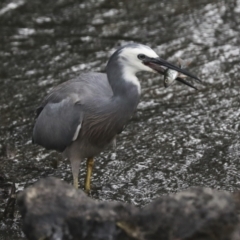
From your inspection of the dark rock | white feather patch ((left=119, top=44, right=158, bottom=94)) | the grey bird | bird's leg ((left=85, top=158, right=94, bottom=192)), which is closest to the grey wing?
the grey bird

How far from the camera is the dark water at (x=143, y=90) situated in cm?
685

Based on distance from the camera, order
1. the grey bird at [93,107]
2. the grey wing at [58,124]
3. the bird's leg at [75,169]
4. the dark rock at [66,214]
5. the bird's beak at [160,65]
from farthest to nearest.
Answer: the bird's leg at [75,169], the grey wing at [58,124], the grey bird at [93,107], the bird's beak at [160,65], the dark rock at [66,214]

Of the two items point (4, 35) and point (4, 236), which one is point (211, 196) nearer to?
point (4, 236)

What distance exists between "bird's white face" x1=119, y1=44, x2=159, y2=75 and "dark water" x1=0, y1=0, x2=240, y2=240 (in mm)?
1175

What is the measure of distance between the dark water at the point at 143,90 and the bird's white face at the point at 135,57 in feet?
3.85

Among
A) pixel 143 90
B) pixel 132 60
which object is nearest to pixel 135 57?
pixel 132 60

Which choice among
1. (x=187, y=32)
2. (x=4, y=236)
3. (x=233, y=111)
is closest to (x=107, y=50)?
(x=187, y=32)

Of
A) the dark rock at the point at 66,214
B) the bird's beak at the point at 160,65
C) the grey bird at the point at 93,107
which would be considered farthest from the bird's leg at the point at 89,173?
the dark rock at the point at 66,214

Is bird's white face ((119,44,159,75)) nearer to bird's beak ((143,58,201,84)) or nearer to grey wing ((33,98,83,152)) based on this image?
bird's beak ((143,58,201,84))

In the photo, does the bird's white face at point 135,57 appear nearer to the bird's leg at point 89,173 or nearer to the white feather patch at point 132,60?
the white feather patch at point 132,60

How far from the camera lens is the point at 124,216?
436 centimetres

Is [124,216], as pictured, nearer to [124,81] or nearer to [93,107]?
[124,81]

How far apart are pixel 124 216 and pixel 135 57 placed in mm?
1906

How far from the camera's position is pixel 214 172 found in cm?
679
